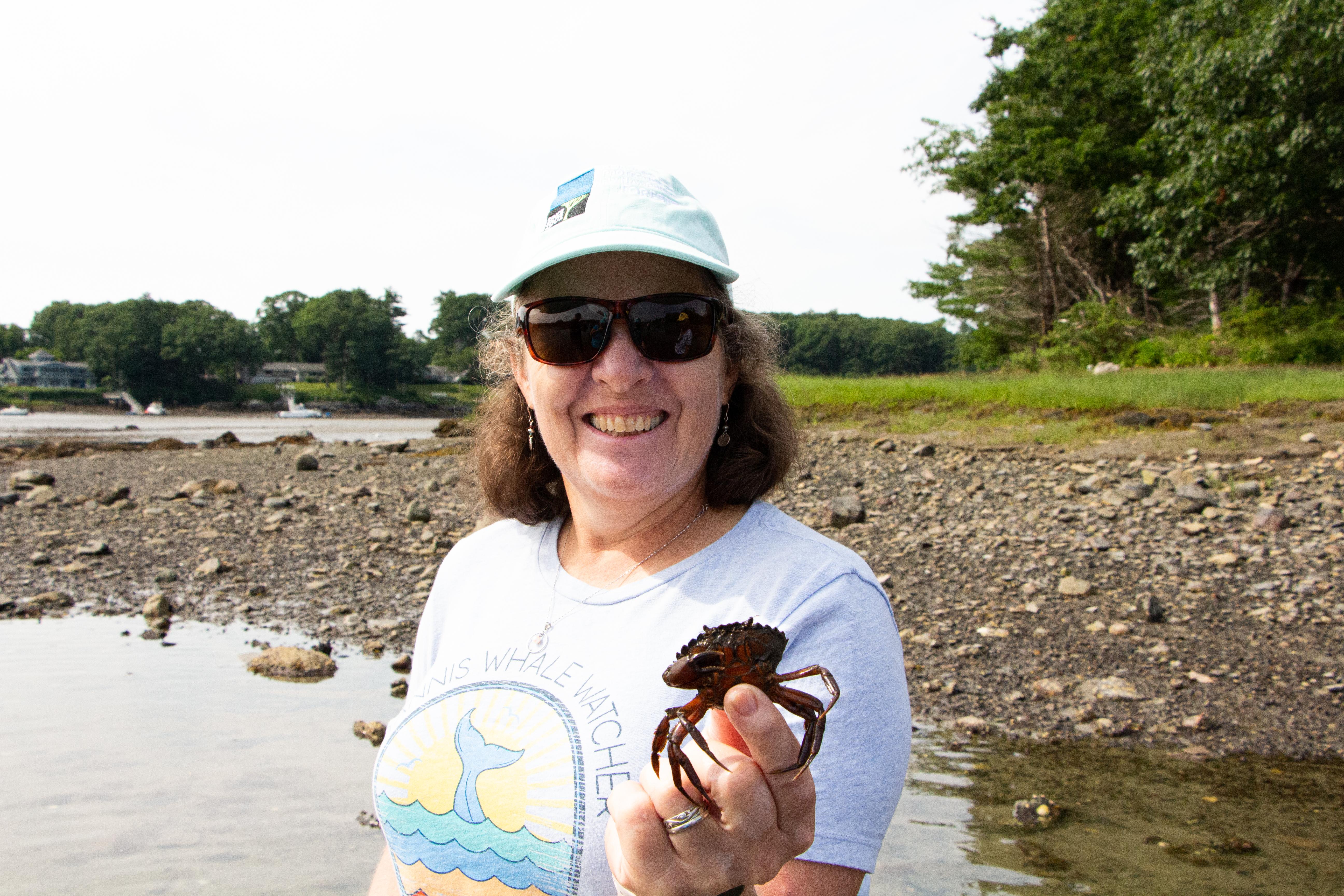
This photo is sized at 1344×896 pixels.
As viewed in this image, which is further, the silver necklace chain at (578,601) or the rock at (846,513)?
the rock at (846,513)

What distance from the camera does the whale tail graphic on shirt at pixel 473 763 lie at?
1872 mm

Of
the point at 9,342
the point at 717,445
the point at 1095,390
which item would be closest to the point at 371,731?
the point at 717,445

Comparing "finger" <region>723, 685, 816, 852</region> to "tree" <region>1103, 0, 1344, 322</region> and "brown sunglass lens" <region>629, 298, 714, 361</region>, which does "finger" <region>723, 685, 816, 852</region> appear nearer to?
"brown sunglass lens" <region>629, 298, 714, 361</region>

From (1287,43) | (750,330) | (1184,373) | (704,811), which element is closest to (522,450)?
(750,330)

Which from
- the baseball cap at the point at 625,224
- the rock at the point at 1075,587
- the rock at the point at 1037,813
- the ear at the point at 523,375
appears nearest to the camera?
the baseball cap at the point at 625,224

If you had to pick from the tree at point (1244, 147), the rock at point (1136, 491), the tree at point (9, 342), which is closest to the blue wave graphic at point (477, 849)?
the rock at point (1136, 491)

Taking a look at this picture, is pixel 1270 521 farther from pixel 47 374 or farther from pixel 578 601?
pixel 47 374

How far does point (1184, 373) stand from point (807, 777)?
1909 cm

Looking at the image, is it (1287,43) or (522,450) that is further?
(1287,43)

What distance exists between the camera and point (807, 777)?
1379mm

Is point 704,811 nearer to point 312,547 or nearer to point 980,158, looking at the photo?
point 312,547

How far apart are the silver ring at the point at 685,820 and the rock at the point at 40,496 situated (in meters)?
16.7

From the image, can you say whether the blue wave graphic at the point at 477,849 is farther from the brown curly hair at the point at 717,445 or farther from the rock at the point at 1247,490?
the rock at the point at 1247,490

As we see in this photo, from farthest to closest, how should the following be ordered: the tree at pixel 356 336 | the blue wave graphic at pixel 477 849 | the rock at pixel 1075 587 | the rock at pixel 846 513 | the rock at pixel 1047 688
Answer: the tree at pixel 356 336 → the rock at pixel 846 513 → the rock at pixel 1075 587 → the rock at pixel 1047 688 → the blue wave graphic at pixel 477 849
